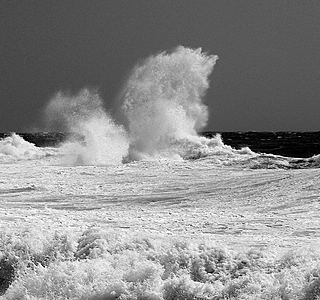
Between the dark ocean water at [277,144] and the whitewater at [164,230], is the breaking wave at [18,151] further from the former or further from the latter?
the whitewater at [164,230]

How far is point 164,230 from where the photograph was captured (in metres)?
9.98

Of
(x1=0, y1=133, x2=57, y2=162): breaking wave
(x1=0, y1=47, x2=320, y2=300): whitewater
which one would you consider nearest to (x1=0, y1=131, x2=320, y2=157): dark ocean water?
(x1=0, y1=133, x2=57, y2=162): breaking wave

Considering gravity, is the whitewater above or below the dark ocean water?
below

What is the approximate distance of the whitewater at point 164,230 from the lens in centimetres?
731

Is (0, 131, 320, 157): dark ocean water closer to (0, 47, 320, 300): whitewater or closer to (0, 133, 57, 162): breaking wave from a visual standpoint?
(0, 133, 57, 162): breaking wave

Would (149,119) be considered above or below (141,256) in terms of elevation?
above

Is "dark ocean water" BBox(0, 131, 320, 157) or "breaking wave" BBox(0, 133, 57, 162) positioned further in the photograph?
"dark ocean water" BBox(0, 131, 320, 157)

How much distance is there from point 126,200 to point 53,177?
220 inches

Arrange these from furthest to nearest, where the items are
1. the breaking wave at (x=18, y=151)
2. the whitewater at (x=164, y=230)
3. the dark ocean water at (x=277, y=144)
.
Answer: the dark ocean water at (x=277, y=144) < the breaking wave at (x=18, y=151) < the whitewater at (x=164, y=230)

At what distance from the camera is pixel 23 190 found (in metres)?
15.2

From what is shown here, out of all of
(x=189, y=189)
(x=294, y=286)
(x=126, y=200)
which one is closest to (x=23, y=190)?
(x=126, y=200)

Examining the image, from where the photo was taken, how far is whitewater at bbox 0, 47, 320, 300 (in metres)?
7.31

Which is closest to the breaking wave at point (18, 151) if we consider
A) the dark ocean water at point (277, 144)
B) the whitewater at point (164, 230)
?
the dark ocean water at point (277, 144)

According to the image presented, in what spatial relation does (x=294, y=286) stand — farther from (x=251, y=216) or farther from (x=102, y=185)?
(x=102, y=185)
